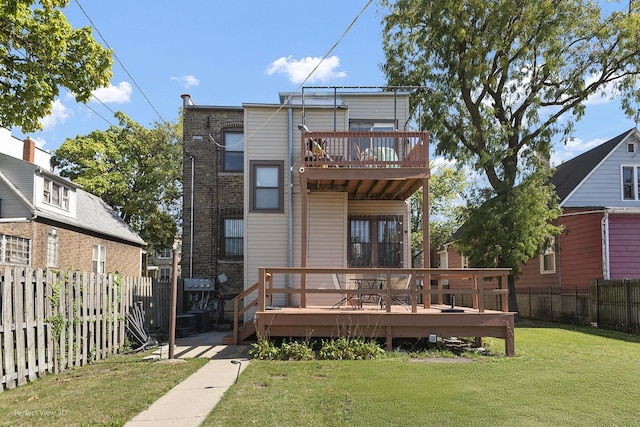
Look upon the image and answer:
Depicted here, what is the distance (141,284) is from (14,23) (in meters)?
5.81

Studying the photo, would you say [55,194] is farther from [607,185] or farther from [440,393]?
[607,185]

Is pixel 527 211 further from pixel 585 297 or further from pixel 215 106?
pixel 215 106

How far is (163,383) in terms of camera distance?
7.24 m

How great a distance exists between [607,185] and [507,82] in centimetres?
528

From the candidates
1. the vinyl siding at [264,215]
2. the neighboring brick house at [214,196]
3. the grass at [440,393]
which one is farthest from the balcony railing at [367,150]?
the neighboring brick house at [214,196]

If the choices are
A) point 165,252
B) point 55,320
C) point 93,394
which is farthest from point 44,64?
point 165,252

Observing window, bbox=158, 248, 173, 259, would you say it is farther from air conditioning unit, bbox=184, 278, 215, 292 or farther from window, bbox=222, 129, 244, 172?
air conditioning unit, bbox=184, 278, 215, 292

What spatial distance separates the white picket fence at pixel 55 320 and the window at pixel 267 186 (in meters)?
4.19

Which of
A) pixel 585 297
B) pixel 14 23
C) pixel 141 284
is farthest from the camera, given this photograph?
pixel 585 297

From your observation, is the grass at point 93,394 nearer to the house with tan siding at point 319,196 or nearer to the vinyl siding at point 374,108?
the house with tan siding at point 319,196

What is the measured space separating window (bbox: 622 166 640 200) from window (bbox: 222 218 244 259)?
14009 millimetres

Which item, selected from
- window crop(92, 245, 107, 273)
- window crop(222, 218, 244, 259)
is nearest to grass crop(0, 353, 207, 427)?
window crop(222, 218, 244, 259)

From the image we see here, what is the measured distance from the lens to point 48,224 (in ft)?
65.1

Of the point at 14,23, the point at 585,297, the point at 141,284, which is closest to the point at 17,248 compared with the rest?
the point at 141,284
